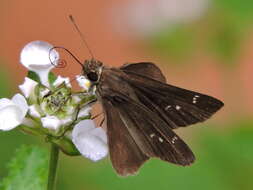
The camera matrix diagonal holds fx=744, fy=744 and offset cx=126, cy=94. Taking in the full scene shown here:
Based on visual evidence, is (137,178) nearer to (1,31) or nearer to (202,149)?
(202,149)

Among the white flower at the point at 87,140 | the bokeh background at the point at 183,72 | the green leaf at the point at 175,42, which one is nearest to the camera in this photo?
the white flower at the point at 87,140

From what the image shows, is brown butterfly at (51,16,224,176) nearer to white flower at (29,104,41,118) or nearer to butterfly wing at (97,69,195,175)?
butterfly wing at (97,69,195,175)

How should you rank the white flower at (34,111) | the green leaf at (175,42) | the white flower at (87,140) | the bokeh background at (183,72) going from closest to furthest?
the white flower at (87,140) → the white flower at (34,111) → the bokeh background at (183,72) → the green leaf at (175,42)

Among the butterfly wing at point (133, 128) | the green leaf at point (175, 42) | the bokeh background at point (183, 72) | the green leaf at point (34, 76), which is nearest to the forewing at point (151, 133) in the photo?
the butterfly wing at point (133, 128)

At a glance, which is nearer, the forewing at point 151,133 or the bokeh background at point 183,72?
the forewing at point 151,133

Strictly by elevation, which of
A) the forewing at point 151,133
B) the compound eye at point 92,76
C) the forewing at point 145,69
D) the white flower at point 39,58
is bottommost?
the forewing at point 151,133

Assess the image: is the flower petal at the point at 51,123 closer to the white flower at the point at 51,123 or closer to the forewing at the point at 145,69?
the white flower at the point at 51,123
